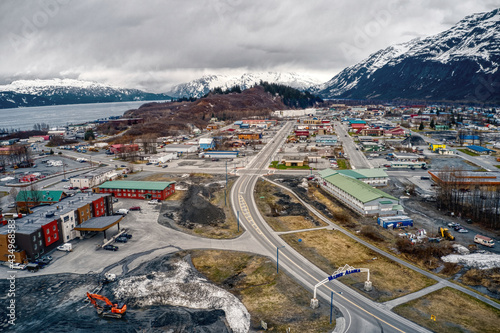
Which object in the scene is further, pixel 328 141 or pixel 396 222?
pixel 328 141

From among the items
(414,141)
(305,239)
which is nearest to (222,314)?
(305,239)

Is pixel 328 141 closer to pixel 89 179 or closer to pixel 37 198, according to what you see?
pixel 89 179

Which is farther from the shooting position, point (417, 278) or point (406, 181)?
point (406, 181)

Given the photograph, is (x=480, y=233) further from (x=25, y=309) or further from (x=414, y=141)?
(x=414, y=141)

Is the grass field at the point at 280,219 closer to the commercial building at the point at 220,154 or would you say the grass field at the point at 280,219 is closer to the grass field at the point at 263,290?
the grass field at the point at 263,290

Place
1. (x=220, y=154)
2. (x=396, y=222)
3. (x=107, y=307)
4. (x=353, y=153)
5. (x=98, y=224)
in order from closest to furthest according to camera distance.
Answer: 1. (x=107, y=307)
2. (x=98, y=224)
3. (x=396, y=222)
4. (x=220, y=154)
5. (x=353, y=153)

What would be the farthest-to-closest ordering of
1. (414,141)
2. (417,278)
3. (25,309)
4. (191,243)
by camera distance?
(414,141), (191,243), (417,278), (25,309)

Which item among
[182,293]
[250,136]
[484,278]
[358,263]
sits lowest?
[484,278]

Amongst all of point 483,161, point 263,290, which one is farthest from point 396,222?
point 483,161
